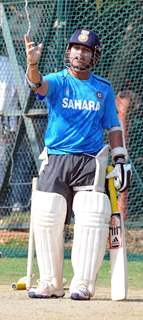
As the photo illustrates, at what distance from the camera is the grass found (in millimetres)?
9391

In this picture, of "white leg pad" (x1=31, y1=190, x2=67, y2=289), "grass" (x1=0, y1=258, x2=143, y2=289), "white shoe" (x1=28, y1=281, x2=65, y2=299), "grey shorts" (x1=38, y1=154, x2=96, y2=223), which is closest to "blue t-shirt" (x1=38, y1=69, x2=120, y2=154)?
"grey shorts" (x1=38, y1=154, x2=96, y2=223)

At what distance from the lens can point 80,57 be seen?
302 inches

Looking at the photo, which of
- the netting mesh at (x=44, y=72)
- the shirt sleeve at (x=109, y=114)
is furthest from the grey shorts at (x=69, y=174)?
the netting mesh at (x=44, y=72)

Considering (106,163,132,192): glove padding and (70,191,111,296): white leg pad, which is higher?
(106,163,132,192): glove padding

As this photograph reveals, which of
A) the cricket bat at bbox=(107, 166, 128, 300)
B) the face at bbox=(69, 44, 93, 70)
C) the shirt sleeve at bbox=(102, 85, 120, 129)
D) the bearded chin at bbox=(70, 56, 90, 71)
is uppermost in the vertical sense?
the face at bbox=(69, 44, 93, 70)

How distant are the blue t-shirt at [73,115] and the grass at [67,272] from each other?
1805 millimetres

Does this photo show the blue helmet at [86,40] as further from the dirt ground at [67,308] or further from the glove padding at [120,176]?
the dirt ground at [67,308]

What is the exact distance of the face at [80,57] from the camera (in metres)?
7.67

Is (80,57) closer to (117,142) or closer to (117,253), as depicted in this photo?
(117,142)

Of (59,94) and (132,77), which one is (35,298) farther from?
(132,77)

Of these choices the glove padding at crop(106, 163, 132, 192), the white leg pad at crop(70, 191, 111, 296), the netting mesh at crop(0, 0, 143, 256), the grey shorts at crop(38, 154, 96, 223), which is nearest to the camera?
the white leg pad at crop(70, 191, 111, 296)

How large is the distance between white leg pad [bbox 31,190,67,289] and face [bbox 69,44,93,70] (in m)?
0.91

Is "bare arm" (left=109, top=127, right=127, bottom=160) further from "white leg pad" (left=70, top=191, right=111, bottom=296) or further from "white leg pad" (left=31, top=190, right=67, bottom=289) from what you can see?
"white leg pad" (left=31, top=190, right=67, bottom=289)

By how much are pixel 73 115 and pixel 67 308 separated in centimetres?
146
